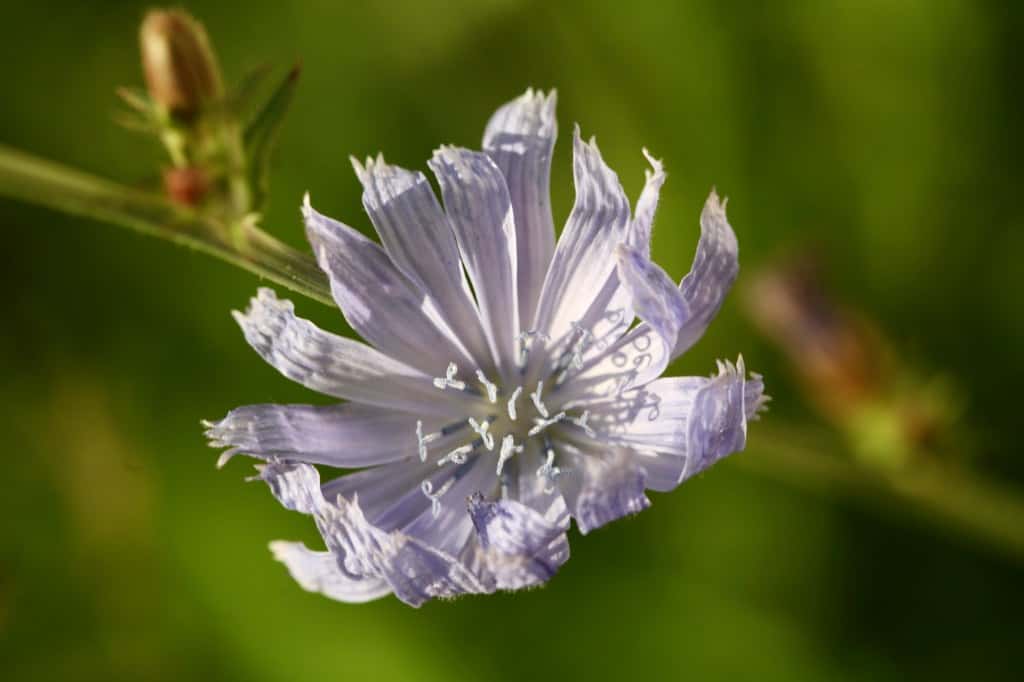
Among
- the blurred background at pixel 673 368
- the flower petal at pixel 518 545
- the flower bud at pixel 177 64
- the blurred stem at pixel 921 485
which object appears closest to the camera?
the flower petal at pixel 518 545

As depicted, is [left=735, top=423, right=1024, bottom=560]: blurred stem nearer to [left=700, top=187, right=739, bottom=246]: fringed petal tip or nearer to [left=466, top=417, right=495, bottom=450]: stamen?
[left=466, top=417, right=495, bottom=450]: stamen

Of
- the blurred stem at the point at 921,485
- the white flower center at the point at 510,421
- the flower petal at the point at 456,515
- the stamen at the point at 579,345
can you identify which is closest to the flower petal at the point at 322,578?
the flower petal at the point at 456,515

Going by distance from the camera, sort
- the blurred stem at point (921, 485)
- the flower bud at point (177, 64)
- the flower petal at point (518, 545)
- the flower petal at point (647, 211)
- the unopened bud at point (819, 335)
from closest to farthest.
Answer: the flower petal at point (518, 545) → the flower petal at point (647, 211) → the flower bud at point (177, 64) → the blurred stem at point (921, 485) → the unopened bud at point (819, 335)

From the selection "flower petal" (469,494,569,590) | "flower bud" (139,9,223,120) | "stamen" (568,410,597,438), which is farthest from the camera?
"flower bud" (139,9,223,120)

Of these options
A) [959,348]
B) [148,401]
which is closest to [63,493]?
[148,401]

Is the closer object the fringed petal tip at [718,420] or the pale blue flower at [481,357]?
the fringed petal tip at [718,420]

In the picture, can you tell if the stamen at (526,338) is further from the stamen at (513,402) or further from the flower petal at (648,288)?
the flower petal at (648,288)

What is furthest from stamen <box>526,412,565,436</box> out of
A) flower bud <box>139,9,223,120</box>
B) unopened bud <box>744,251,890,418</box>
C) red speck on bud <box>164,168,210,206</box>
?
unopened bud <box>744,251,890,418</box>
